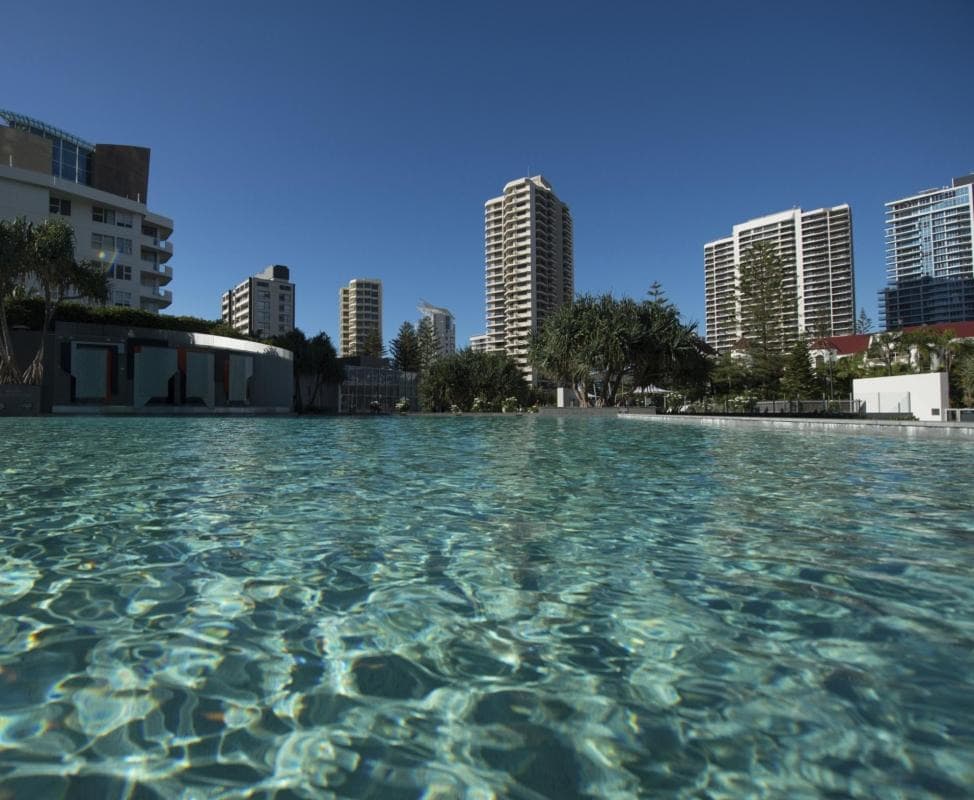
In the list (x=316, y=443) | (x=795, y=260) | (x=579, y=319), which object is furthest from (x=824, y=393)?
(x=795, y=260)

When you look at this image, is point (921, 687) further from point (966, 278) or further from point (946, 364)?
point (966, 278)

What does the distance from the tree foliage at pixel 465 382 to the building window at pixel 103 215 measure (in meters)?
27.4

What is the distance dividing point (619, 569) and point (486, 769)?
197 centimetres

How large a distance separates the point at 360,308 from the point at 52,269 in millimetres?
99168

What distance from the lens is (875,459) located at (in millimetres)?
9188

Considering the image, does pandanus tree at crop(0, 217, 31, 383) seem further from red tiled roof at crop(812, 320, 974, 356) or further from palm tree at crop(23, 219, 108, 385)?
red tiled roof at crop(812, 320, 974, 356)

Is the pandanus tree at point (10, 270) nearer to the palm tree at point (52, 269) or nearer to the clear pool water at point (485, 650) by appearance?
the palm tree at point (52, 269)

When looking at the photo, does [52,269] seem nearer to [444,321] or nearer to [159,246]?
[159,246]

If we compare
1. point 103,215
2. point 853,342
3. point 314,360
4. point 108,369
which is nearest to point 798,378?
point 314,360

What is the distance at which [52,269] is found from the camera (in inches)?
955

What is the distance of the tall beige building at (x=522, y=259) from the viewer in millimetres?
90562

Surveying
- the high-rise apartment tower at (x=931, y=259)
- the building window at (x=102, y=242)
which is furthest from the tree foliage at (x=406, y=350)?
the high-rise apartment tower at (x=931, y=259)

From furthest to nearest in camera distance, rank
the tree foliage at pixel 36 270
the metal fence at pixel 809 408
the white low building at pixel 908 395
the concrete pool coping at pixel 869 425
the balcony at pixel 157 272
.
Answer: the balcony at pixel 157 272, the metal fence at pixel 809 408, the tree foliage at pixel 36 270, the white low building at pixel 908 395, the concrete pool coping at pixel 869 425

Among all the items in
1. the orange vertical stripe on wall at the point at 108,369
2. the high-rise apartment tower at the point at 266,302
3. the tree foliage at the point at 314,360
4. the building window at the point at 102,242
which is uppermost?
the high-rise apartment tower at the point at 266,302
